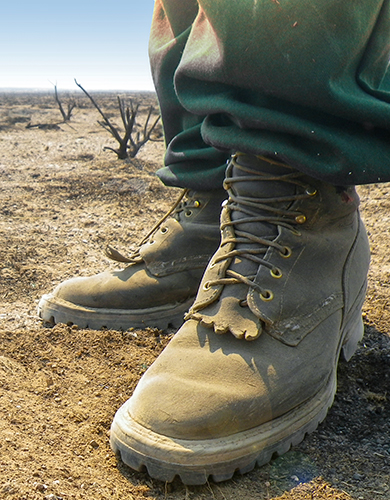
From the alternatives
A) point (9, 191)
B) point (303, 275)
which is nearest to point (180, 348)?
point (303, 275)

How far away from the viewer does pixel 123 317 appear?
164cm

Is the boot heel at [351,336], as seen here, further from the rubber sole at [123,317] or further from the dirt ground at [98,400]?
the rubber sole at [123,317]

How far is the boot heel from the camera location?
1308 mm

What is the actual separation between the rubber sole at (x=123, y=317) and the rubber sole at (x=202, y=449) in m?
0.59

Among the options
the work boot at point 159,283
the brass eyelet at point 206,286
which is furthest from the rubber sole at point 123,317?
the brass eyelet at point 206,286

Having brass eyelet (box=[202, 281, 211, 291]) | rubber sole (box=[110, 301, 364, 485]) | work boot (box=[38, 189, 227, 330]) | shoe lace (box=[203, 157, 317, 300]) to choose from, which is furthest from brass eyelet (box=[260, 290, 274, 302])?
work boot (box=[38, 189, 227, 330])

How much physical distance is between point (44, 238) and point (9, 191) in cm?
149

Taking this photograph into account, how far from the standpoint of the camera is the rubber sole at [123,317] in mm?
1643

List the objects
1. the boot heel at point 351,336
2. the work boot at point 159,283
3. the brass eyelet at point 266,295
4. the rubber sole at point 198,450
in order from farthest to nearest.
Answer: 1. the work boot at point 159,283
2. the boot heel at point 351,336
3. the brass eyelet at point 266,295
4. the rubber sole at point 198,450

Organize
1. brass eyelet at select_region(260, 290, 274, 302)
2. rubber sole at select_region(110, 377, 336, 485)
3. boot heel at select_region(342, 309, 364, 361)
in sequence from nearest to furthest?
rubber sole at select_region(110, 377, 336, 485) → brass eyelet at select_region(260, 290, 274, 302) → boot heel at select_region(342, 309, 364, 361)

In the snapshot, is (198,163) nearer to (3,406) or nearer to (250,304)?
(250,304)

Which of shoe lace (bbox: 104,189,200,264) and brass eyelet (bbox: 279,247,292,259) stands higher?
brass eyelet (bbox: 279,247,292,259)

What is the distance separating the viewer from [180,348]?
3.69ft

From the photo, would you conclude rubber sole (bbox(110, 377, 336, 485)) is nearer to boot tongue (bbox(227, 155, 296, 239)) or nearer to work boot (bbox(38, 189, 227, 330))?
boot tongue (bbox(227, 155, 296, 239))
